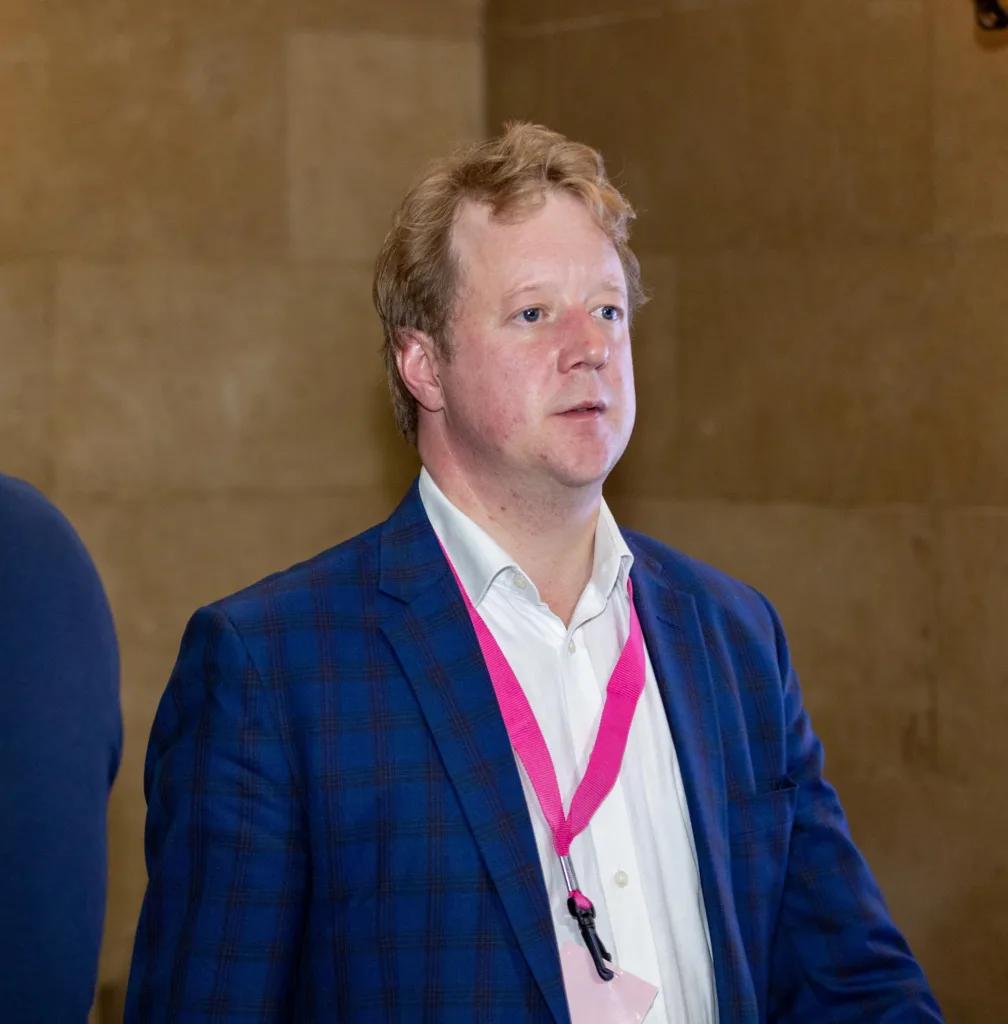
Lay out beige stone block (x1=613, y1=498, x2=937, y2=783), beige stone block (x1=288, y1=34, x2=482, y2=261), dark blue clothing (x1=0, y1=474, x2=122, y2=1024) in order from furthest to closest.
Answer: beige stone block (x1=288, y1=34, x2=482, y2=261) < beige stone block (x1=613, y1=498, x2=937, y2=783) < dark blue clothing (x1=0, y1=474, x2=122, y2=1024)

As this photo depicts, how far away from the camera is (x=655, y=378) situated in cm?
355

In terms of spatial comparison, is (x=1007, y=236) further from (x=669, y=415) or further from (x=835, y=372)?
(x=669, y=415)

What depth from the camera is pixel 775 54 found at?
328 cm

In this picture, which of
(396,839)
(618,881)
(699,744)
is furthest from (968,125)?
(396,839)

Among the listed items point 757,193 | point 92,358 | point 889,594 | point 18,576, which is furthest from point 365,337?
point 18,576

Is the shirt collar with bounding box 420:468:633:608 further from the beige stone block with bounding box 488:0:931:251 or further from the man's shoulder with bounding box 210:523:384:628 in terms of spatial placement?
the beige stone block with bounding box 488:0:931:251

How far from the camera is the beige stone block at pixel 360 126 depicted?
3.70 m

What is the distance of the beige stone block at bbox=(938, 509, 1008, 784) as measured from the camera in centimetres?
285

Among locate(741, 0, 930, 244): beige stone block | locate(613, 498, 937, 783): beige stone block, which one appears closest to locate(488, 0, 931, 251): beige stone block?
locate(741, 0, 930, 244): beige stone block

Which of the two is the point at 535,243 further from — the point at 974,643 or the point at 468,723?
the point at 974,643

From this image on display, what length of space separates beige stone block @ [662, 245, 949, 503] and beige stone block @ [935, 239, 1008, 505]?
0.03 m

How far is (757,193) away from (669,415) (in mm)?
606

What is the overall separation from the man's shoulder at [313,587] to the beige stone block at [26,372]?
1.90 metres

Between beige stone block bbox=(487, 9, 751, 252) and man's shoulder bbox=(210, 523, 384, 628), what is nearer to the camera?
man's shoulder bbox=(210, 523, 384, 628)
